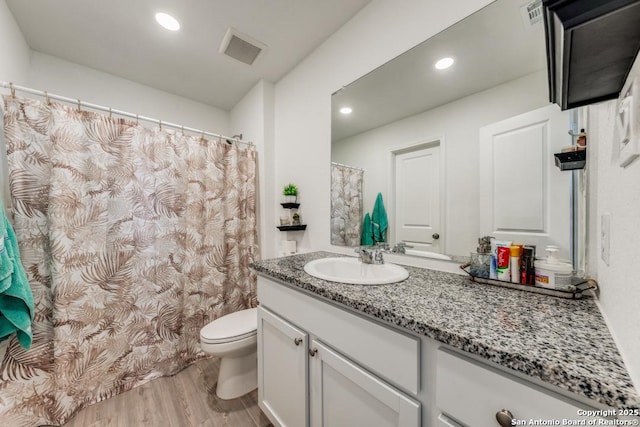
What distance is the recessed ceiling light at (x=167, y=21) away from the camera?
1.47 m

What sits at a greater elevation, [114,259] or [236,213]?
[236,213]

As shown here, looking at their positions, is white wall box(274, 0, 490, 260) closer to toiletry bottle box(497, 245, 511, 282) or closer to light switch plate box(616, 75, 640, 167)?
light switch plate box(616, 75, 640, 167)

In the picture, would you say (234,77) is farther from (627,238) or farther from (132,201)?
(627,238)

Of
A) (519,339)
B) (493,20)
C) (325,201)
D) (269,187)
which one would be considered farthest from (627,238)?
(269,187)

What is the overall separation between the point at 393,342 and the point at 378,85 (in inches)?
52.4

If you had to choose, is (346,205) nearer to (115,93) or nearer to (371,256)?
(371,256)

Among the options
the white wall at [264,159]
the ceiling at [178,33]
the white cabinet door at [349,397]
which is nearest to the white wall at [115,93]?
the ceiling at [178,33]

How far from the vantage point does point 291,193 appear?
6.37 feet

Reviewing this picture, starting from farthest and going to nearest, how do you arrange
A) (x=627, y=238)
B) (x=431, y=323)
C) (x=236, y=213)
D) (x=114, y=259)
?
(x=236, y=213) < (x=114, y=259) < (x=431, y=323) < (x=627, y=238)

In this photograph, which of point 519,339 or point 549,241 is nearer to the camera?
point 519,339

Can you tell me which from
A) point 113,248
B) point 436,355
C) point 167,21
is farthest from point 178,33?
point 436,355

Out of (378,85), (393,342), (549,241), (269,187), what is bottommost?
(393,342)

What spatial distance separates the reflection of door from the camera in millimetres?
1169

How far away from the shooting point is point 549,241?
866 millimetres
